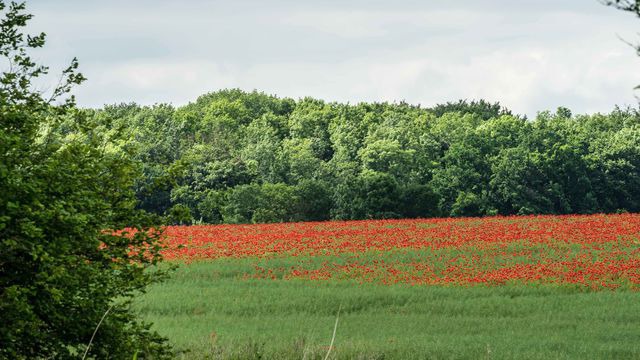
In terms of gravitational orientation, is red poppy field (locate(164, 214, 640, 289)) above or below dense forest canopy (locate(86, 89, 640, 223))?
below

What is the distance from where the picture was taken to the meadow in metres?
20.5

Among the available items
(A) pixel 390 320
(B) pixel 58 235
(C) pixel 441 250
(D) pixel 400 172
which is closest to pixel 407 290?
(A) pixel 390 320

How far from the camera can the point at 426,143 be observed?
73875 mm

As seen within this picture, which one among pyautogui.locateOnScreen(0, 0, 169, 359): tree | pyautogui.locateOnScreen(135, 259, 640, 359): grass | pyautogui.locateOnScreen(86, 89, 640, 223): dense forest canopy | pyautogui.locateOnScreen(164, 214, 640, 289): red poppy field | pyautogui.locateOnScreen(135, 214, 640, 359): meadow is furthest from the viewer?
pyautogui.locateOnScreen(86, 89, 640, 223): dense forest canopy

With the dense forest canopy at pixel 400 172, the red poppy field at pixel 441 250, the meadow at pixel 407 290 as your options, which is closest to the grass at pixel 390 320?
the meadow at pixel 407 290

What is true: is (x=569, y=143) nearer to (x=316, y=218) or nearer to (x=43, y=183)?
(x=316, y=218)

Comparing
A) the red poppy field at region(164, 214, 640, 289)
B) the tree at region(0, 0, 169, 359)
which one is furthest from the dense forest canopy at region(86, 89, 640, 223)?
the tree at region(0, 0, 169, 359)

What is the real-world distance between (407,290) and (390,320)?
170 inches

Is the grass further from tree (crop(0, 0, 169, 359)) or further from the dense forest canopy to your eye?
the dense forest canopy

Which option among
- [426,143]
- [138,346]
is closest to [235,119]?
[426,143]

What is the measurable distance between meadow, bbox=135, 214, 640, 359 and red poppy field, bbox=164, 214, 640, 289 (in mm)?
78

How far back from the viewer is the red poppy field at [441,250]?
31.3 m

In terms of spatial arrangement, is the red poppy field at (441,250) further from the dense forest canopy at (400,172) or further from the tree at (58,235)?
the tree at (58,235)

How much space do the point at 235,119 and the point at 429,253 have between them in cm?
6822
